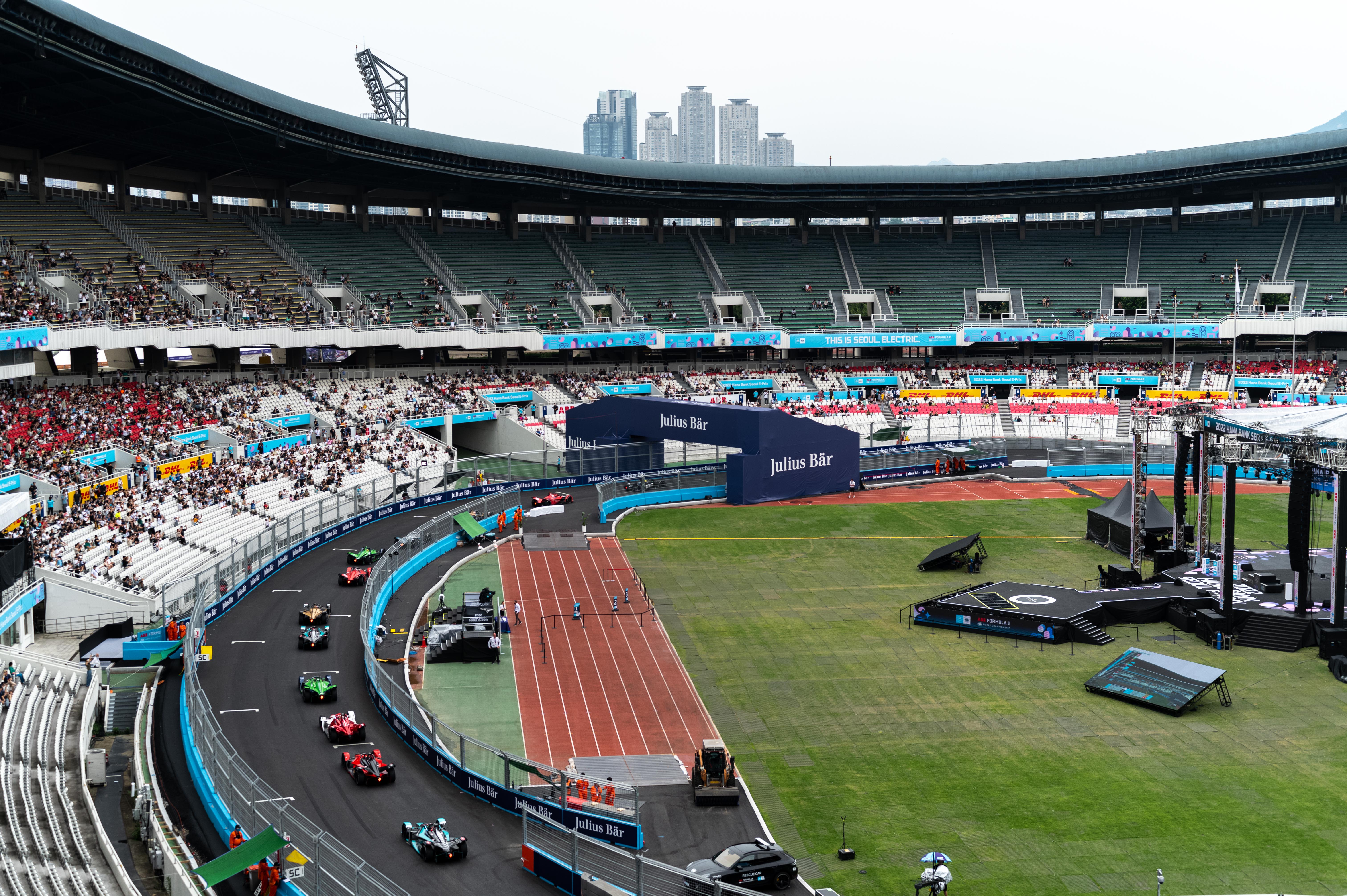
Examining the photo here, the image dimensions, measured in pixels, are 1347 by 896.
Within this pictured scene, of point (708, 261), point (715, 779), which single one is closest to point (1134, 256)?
point (708, 261)

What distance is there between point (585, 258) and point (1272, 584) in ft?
197

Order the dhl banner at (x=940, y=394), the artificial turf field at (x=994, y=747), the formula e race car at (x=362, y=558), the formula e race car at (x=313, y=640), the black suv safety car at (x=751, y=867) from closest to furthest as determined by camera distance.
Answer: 1. the black suv safety car at (x=751, y=867)
2. the artificial turf field at (x=994, y=747)
3. the formula e race car at (x=313, y=640)
4. the formula e race car at (x=362, y=558)
5. the dhl banner at (x=940, y=394)

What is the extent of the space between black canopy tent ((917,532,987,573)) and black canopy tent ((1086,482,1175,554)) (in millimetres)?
5637

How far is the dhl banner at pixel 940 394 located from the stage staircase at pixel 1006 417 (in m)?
1.73

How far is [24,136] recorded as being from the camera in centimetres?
6025

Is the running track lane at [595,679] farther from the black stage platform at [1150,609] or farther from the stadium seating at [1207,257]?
the stadium seating at [1207,257]

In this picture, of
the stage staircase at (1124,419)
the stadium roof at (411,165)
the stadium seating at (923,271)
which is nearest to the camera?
the stadium roof at (411,165)

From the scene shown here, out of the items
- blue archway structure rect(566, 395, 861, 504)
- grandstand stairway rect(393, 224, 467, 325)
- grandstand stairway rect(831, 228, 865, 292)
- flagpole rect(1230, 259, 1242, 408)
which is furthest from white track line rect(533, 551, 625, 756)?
grandstand stairway rect(831, 228, 865, 292)

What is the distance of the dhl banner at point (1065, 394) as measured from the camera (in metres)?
79.0

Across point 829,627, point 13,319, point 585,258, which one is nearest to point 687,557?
point 829,627

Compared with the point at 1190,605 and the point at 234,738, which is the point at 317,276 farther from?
the point at 1190,605

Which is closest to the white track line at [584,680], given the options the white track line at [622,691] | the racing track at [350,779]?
the white track line at [622,691]

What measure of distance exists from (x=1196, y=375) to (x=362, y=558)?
61.9m

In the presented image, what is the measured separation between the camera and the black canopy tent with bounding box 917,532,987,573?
4244 centimetres
